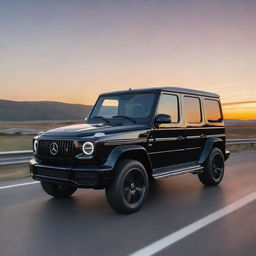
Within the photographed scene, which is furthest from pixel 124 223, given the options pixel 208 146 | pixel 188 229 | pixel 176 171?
pixel 208 146

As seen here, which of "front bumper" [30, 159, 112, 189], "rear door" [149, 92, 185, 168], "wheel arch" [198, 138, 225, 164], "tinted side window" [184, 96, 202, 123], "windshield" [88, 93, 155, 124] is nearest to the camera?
"front bumper" [30, 159, 112, 189]

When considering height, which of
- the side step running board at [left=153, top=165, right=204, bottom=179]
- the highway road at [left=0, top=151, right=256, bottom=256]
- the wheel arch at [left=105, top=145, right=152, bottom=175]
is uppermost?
the wheel arch at [left=105, top=145, right=152, bottom=175]

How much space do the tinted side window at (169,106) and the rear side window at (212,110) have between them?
4.16 ft

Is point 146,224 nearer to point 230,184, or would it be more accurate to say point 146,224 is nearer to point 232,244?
point 232,244

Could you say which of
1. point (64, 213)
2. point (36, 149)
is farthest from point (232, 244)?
point (36, 149)

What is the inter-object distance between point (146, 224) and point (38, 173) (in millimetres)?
2003

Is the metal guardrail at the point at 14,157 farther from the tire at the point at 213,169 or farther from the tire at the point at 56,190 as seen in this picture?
the tire at the point at 213,169

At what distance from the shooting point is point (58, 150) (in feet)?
16.8

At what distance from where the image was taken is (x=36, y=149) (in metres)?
5.63

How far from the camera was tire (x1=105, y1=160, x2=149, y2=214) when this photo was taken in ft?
16.1

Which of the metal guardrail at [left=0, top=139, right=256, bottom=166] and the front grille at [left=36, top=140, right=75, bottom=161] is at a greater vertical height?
the front grille at [left=36, top=140, right=75, bottom=161]

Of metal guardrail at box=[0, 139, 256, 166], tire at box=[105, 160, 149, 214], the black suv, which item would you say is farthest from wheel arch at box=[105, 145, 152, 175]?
metal guardrail at box=[0, 139, 256, 166]

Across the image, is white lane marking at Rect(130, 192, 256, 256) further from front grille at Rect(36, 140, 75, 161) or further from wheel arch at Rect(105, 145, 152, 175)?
front grille at Rect(36, 140, 75, 161)

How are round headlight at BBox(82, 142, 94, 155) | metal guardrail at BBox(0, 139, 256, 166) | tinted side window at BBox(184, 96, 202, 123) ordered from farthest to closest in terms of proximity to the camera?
metal guardrail at BBox(0, 139, 256, 166)
tinted side window at BBox(184, 96, 202, 123)
round headlight at BBox(82, 142, 94, 155)
